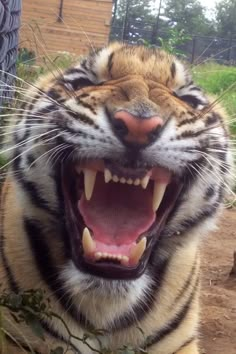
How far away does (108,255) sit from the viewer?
6.40ft

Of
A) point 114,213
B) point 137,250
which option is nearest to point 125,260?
point 137,250

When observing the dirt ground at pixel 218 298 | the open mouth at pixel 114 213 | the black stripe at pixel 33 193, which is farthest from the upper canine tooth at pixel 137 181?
the dirt ground at pixel 218 298

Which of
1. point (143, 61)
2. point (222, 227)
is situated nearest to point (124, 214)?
point (143, 61)

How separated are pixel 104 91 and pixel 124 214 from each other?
32 cm

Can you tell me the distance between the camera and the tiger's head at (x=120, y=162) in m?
1.90

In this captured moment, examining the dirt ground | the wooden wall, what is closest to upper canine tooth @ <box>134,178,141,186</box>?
the dirt ground

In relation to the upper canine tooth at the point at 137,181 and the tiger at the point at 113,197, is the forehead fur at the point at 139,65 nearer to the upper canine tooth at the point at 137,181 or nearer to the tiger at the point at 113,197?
the tiger at the point at 113,197

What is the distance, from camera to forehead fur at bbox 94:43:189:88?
218cm

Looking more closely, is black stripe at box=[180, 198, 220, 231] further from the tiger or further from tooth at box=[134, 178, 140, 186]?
tooth at box=[134, 178, 140, 186]

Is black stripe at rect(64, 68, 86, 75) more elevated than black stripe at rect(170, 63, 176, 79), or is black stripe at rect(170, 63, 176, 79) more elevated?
black stripe at rect(170, 63, 176, 79)

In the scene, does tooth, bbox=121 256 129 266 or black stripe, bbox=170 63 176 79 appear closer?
tooth, bbox=121 256 129 266

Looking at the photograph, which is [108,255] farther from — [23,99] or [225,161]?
[23,99]

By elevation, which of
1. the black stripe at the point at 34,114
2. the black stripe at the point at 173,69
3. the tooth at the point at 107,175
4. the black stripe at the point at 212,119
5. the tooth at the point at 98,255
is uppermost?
the black stripe at the point at 173,69

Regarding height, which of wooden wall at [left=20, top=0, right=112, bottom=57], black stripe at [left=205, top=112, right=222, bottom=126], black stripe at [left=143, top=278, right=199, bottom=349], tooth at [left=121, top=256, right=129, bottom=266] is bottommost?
wooden wall at [left=20, top=0, right=112, bottom=57]
